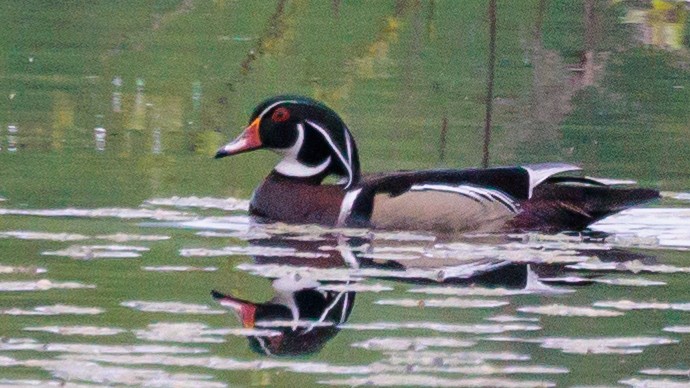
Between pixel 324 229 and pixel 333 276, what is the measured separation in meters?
1.57

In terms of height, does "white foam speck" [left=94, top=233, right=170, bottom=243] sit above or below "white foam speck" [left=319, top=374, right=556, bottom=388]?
below

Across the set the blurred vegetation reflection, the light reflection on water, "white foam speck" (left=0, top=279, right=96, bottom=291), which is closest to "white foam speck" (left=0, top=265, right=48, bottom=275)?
the light reflection on water

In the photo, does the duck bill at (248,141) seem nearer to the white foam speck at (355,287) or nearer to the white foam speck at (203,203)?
the white foam speck at (203,203)

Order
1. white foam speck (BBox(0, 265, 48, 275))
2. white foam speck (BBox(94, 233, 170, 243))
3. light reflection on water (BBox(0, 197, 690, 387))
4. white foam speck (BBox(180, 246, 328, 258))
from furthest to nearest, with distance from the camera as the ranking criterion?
1. white foam speck (BBox(94, 233, 170, 243))
2. white foam speck (BBox(180, 246, 328, 258))
3. white foam speck (BBox(0, 265, 48, 275))
4. light reflection on water (BBox(0, 197, 690, 387))

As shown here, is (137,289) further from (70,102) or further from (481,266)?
(70,102)

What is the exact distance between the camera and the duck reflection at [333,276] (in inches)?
281

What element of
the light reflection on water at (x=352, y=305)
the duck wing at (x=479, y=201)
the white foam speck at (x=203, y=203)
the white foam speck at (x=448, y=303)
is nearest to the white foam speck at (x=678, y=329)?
the light reflection on water at (x=352, y=305)

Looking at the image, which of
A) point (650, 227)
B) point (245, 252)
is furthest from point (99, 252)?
point (650, 227)

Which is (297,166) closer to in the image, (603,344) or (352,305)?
(352,305)

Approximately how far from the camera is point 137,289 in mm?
7742

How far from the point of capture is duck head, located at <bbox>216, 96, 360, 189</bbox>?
33.7 feet

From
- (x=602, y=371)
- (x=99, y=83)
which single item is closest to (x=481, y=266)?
(x=602, y=371)

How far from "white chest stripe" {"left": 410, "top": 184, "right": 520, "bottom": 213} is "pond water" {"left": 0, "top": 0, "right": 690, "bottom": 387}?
26cm

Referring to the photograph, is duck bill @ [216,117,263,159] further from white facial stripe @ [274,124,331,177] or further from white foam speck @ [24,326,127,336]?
white foam speck @ [24,326,127,336]
